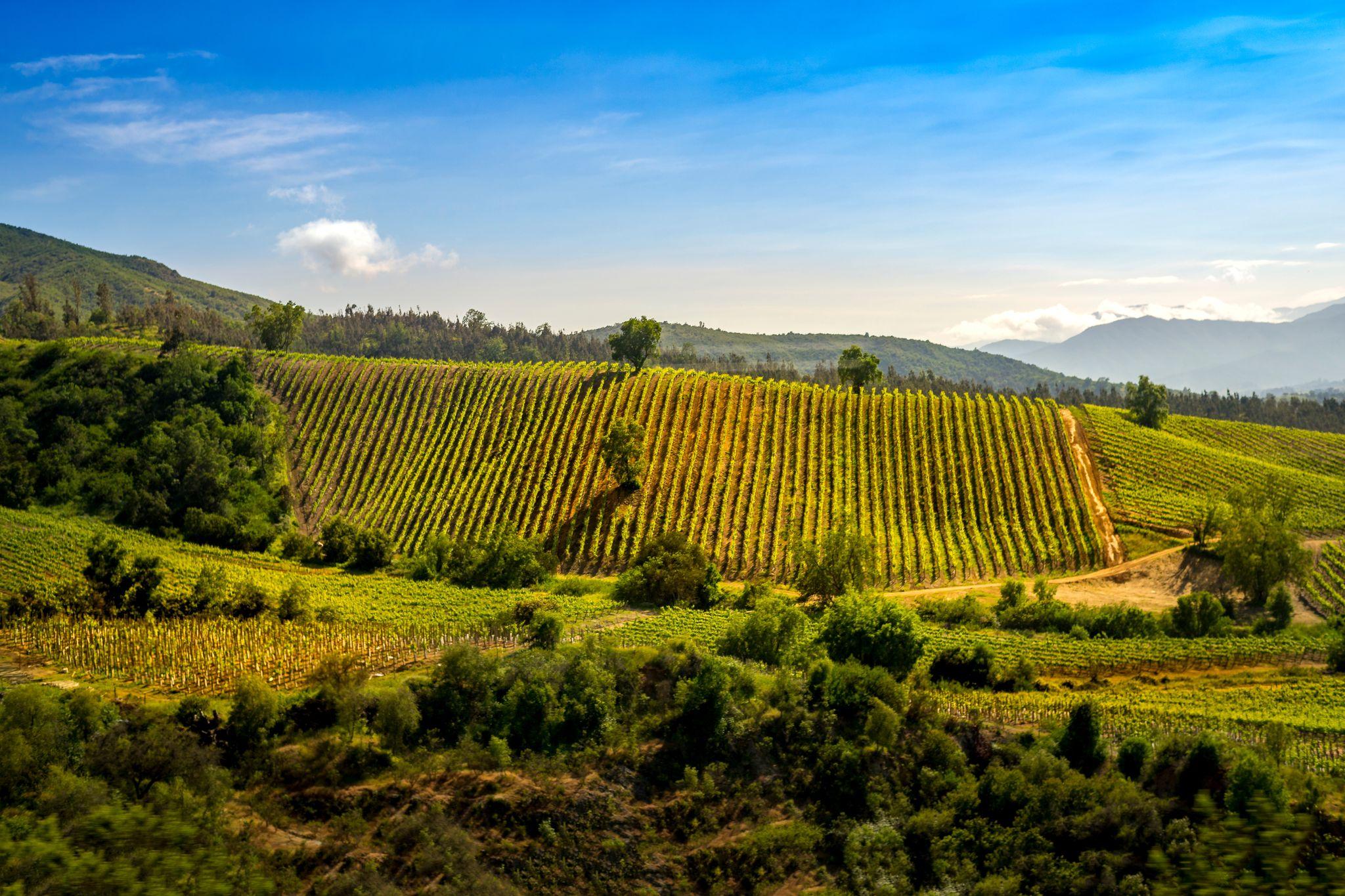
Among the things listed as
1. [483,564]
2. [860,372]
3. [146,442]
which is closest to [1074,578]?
[860,372]

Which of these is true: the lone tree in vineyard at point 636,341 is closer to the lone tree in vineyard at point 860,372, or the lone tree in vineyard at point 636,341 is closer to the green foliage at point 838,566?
the lone tree in vineyard at point 860,372

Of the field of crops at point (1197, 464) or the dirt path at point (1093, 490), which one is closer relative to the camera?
the dirt path at point (1093, 490)

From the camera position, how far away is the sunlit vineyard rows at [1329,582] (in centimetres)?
6338

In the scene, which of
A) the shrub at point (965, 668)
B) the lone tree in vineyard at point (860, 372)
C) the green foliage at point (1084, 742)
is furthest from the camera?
the lone tree in vineyard at point (860, 372)

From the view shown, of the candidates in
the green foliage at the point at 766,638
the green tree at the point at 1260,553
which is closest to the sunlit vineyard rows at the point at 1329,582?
the green tree at the point at 1260,553

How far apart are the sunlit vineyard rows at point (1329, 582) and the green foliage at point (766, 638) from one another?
47.6m

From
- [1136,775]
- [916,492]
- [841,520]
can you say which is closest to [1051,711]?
[1136,775]

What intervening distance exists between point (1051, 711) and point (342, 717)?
107 feet

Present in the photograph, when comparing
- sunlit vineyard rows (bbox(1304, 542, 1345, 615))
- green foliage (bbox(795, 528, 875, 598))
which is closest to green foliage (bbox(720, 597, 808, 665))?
green foliage (bbox(795, 528, 875, 598))

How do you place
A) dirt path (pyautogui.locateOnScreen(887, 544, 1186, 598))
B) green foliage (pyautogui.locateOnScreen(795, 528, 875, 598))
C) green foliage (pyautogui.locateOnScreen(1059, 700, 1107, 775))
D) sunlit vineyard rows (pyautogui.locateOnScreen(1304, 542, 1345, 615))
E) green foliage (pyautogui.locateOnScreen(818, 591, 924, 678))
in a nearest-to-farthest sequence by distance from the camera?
1. green foliage (pyautogui.locateOnScreen(1059, 700, 1107, 775))
2. green foliage (pyautogui.locateOnScreen(818, 591, 924, 678))
3. green foliage (pyautogui.locateOnScreen(795, 528, 875, 598))
4. sunlit vineyard rows (pyautogui.locateOnScreen(1304, 542, 1345, 615))
5. dirt path (pyautogui.locateOnScreen(887, 544, 1186, 598))

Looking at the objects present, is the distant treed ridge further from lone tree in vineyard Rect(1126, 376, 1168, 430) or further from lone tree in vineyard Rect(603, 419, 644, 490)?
lone tree in vineyard Rect(1126, 376, 1168, 430)

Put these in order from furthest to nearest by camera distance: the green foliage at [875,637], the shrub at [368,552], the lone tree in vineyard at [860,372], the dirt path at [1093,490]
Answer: the lone tree in vineyard at [860,372] < the dirt path at [1093,490] < the shrub at [368,552] < the green foliage at [875,637]

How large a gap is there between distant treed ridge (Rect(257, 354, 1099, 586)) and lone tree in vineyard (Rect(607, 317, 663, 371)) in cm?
462

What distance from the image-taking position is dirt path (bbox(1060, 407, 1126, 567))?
247 ft
